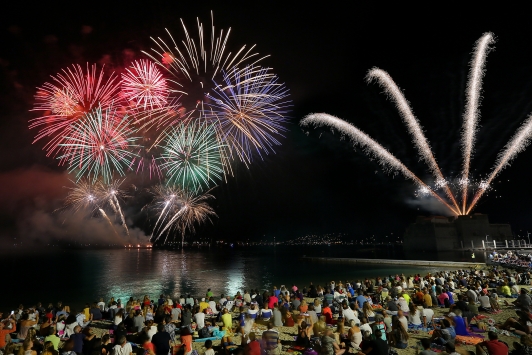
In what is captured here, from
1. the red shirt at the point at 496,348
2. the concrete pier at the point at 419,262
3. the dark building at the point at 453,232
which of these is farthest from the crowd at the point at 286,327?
the dark building at the point at 453,232

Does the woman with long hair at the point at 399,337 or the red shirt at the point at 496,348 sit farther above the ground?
the red shirt at the point at 496,348

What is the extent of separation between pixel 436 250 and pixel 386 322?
79.9 m

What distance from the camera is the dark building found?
74.5 m

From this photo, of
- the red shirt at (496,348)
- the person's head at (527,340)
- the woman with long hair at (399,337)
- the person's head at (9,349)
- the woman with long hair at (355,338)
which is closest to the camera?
the red shirt at (496,348)

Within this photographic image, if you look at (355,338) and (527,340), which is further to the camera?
(355,338)

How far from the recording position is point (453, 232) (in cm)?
7975

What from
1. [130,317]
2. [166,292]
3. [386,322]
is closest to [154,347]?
[130,317]

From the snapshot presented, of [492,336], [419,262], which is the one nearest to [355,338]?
[492,336]

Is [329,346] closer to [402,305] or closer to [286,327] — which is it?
[286,327]

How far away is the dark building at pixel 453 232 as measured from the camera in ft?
244

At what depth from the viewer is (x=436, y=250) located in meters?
79.2

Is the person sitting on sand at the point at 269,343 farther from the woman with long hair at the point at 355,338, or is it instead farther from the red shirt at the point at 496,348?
the red shirt at the point at 496,348

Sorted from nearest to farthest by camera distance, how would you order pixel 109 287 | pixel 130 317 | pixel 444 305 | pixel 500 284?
pixel 130 317 < pixel 444 305 < pixel 500 284 < pixel 109 287

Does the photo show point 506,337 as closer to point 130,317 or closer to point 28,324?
point 130,317
